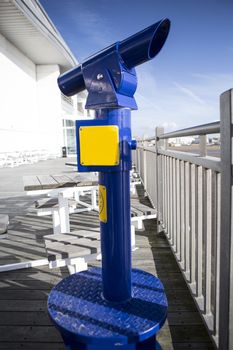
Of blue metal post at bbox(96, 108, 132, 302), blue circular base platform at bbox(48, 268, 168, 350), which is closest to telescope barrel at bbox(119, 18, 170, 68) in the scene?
blue metal post at bbox(96, 108, 132, 302)

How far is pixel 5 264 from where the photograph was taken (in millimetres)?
2842

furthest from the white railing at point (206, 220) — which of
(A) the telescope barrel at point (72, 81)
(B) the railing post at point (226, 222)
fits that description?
(A) the telescope barrel at point (72, 81)

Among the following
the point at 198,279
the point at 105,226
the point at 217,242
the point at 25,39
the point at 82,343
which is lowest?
the point at 198,279

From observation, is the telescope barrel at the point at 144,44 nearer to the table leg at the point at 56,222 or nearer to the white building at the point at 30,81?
the table leg at the point at 56,222

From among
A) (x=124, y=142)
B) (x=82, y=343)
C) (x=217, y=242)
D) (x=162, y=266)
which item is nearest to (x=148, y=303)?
(x=82, y=343)

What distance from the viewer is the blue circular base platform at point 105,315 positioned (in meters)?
1.08

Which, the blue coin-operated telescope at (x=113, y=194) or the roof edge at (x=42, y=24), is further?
the roof edge at (x=42, y=24)

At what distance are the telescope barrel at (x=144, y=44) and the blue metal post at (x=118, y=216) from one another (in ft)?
0.64

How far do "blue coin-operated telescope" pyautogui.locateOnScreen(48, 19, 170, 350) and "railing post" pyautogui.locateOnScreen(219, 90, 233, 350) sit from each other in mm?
273

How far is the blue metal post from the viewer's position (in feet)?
3.81

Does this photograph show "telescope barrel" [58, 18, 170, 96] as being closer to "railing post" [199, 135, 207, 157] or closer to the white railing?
the white railing

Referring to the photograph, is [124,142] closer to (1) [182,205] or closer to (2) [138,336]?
(2) [138,336]

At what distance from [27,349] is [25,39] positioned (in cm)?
2177

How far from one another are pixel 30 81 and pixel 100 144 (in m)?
23.2
